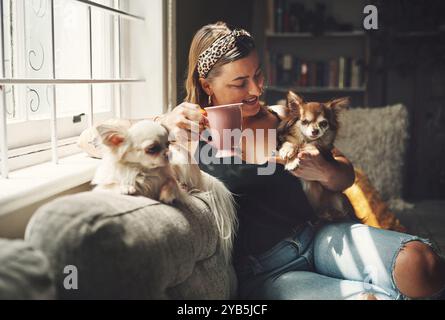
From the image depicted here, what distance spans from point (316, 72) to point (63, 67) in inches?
69.7

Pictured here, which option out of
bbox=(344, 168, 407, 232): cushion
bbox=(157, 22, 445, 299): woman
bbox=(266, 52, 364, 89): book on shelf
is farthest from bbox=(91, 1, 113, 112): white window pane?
bbox=(266, 52, 364, 89): book on shelf

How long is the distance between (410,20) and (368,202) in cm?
215

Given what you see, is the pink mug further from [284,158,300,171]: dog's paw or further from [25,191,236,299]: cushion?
[25,191,236,299]: cushion

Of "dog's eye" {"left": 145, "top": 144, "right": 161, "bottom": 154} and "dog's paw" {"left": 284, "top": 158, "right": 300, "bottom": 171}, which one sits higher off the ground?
"dog's eye" {"left": 145, "top": 144, "right": 161, "bottom": 154}

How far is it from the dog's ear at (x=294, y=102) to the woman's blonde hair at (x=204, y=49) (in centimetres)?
13

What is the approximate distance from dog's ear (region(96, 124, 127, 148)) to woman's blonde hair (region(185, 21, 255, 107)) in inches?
10.6

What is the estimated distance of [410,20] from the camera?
2912 millimetres

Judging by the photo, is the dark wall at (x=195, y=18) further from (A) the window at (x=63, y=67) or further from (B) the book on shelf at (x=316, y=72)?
(B) the book on shelf at (x=316, y=72)

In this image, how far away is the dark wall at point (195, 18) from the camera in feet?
3.75

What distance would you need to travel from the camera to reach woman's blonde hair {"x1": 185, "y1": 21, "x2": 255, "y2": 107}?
102 cm

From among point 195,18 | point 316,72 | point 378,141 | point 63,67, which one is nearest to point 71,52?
point 63,67

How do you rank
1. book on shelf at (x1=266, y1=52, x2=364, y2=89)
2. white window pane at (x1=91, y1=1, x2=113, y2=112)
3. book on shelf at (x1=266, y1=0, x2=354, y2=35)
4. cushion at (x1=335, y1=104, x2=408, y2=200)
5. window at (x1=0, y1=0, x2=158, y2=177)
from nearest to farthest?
window at (x1=0, y1=0, x2=158, y2=177) < white window pane at (x1=91, y1=1, x2=113, y2=112) < cushion at (x1=335, y1=104, x2=408, y2=200) < book on shelf at (x1=266, y1=52, x2=364, y2=89) < book on shelf at (x1=266, y1=0, x2=354, y2=35)

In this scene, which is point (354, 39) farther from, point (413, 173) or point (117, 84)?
point (117, 84)
